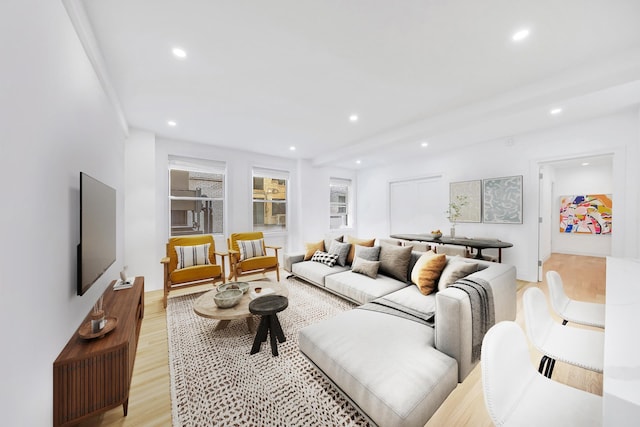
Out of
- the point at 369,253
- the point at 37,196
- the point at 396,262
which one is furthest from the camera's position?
the point at 369,253

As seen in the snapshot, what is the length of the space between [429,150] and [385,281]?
347 cm

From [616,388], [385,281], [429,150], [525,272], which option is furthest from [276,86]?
[525,272]

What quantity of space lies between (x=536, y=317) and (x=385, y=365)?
37.6 inches

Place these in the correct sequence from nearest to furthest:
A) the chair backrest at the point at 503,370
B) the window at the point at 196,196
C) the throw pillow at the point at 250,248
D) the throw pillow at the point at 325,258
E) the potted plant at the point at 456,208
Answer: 1. the chair backrest at the point at 503,370
2. the throw pillow at the point at 325,258
3. the throw pillow at the point at 250,248
4. the window at the point at 196,196
5. the potted plant at the point at 456,208

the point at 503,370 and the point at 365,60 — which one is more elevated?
the point at 365,60

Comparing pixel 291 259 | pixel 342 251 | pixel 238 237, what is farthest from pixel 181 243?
pixel 342 251

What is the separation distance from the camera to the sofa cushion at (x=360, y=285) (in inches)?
109

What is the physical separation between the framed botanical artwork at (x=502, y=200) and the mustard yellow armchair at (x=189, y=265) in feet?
15.7

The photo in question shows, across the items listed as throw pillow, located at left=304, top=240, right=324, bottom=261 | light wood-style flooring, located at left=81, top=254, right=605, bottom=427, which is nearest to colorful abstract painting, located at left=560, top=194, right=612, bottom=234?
light wood-style flooring, located at left=81, top=254, right=605, bottom=427

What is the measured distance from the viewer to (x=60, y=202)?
147cm

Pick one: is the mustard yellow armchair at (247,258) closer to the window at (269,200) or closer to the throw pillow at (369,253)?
→ the window at (269,200)

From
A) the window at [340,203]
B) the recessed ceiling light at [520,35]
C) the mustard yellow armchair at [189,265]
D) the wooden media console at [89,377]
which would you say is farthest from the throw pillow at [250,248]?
the recessed ceiling light at [520,35]

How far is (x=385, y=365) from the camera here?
4.75ft

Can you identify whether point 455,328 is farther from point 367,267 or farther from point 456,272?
point 367,267
